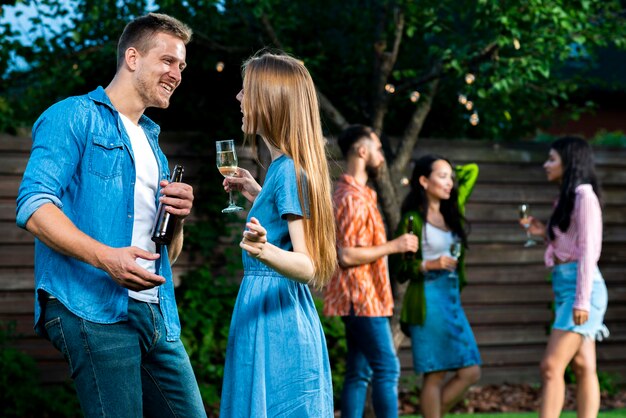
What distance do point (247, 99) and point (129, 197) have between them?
2.06ft

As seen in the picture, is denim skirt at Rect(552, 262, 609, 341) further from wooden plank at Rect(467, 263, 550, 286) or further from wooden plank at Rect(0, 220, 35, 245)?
wooden plank at Rect(0, 220, 35, 245)

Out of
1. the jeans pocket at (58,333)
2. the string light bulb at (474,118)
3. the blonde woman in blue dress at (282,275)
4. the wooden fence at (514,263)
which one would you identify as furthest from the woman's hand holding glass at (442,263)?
the jeans pocket at (58,333)

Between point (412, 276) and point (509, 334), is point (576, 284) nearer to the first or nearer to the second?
point (412, 276)

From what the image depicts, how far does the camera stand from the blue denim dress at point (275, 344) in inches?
136

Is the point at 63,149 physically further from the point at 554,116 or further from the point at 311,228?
the point at 554,116

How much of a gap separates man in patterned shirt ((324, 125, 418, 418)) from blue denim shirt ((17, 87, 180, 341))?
3039 mm

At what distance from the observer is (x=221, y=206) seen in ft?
26.7

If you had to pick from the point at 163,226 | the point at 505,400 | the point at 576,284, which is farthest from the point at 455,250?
the point at 163,226

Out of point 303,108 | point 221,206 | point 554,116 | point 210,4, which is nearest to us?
point 303,108

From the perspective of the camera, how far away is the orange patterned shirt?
20.1 feet

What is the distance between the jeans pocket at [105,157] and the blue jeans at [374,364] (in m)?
3.14

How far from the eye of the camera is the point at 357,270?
6238 millimetres

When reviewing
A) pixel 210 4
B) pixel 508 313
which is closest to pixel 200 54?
pixel 210 4

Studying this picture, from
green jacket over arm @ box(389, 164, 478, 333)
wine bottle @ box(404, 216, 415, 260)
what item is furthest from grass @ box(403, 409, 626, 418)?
wine bottle @ box(404, 216, 415, 260)
